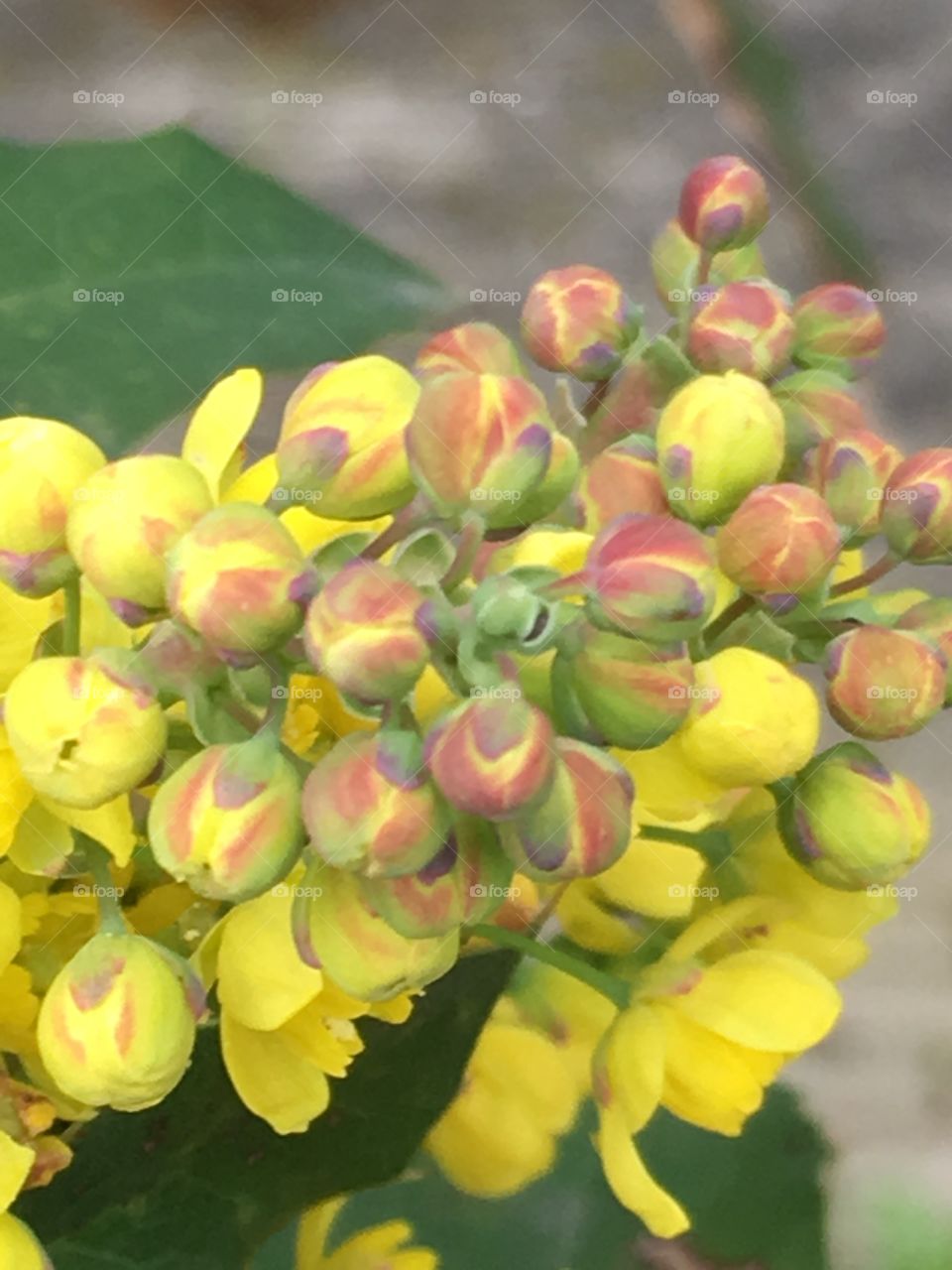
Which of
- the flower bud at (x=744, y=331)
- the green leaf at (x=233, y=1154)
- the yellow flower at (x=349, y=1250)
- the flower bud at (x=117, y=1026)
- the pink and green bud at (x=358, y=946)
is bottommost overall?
the yellow flower at (x=349, y=1250)

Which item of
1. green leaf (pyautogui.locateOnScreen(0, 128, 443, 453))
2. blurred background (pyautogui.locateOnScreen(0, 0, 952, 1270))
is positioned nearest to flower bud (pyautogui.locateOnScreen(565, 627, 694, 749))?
green leaf (pyautogui.locateOnScreen(0, 128, 443, 453))

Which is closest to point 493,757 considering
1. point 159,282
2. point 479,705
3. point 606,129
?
point 479,705

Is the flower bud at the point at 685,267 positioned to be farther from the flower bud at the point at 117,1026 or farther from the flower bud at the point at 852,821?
the flower bud at the point at 117,1026

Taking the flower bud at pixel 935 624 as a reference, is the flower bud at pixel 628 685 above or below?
above

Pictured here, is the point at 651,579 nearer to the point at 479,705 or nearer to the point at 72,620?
the point at 479,705

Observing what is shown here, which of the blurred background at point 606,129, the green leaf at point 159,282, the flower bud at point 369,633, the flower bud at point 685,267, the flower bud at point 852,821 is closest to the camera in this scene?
the flower bud at point 369,633

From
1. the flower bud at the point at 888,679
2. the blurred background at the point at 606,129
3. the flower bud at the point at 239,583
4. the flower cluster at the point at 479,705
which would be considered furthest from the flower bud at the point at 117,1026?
the blurred background at the point at 606,129

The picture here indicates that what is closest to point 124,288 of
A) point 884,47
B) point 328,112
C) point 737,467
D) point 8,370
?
point 8,370

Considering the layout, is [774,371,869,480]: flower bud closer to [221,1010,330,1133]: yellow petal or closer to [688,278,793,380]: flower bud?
[688,278,793,380]: flower bud
